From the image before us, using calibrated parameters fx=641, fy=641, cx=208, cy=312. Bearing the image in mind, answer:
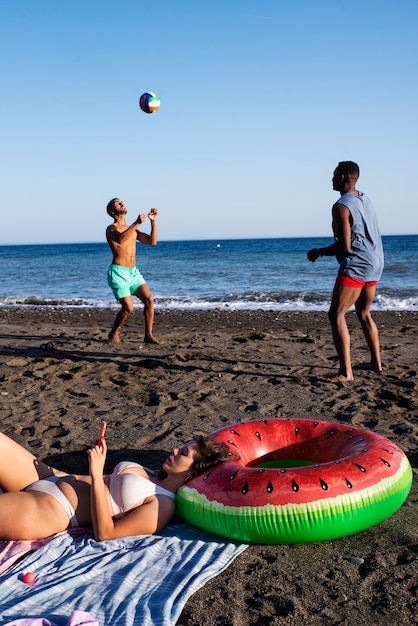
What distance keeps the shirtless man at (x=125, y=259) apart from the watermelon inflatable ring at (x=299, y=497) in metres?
5.32

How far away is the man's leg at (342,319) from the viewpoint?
21.0 ft


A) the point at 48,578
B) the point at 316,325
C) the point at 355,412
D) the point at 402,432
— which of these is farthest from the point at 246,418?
the point at 316,325

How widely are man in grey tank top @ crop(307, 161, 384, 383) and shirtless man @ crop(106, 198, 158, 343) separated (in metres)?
3.00

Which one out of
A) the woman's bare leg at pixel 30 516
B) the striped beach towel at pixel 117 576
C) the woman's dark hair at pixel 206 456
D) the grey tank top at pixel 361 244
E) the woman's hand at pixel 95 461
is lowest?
the striped beach towel at pixel 117 576

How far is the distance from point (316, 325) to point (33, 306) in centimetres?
900

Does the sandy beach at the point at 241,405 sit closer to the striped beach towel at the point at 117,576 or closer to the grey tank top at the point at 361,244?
the striped beach towel at the point at 117,576

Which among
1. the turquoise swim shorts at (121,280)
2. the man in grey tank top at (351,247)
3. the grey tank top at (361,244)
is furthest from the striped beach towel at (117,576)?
the turquoise swim shorts at (121,280)

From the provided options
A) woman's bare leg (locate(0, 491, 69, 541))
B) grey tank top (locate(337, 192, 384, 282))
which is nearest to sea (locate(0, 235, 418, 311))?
grey tank top (locate(337, 192, 384, 282))

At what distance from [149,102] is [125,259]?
2.30m

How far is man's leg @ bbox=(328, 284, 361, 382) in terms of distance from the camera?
6.39 metres

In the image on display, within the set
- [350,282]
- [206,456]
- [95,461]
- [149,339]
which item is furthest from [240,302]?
[95,461]

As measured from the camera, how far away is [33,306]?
17.2 m

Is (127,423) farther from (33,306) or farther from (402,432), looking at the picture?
(33,306)

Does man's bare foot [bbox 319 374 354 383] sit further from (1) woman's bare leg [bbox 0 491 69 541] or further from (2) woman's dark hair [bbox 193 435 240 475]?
(1) woman's bare leg [bbox 0 491 69 541]
